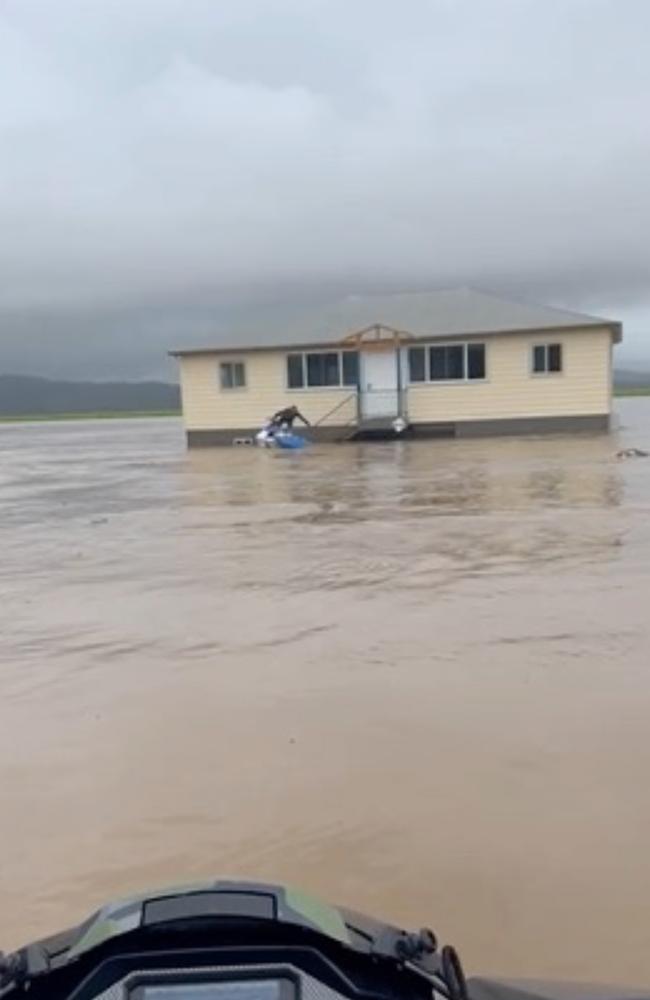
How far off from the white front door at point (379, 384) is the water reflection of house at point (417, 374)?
25 mm

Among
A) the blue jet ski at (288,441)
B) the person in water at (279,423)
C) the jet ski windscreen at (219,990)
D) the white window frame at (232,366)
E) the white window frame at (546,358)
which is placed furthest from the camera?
the white window frame at (232,366)

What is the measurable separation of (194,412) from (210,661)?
2120 cm

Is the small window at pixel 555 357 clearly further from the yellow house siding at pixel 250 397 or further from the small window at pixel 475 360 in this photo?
the yellow house siding at pixel 250 397

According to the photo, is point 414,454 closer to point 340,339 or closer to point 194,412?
point 340,339

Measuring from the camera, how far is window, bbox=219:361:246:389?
25344 millimetres

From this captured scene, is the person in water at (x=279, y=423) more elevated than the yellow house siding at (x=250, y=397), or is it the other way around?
the yellow house siding at (x=250, y=397)

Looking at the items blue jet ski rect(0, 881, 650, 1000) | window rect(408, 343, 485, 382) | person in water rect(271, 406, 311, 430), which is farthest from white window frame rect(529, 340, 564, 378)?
blue jet ski rect(0, 881, 650, 1000)

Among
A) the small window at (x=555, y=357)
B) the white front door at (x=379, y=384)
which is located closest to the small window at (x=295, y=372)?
the white front door at (x=379, y=384)

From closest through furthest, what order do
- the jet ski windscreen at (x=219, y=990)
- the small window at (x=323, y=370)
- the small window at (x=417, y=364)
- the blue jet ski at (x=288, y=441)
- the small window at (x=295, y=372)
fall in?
the jet ski windscreen at (x=219, y=990) → the blue jet ski at (x=288, y=441) → the small window at (x=417, y=364) → the small window at (x=323, y=370) → the small window at (x=295, y=372)

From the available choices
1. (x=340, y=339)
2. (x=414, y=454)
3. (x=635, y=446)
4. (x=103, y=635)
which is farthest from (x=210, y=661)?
(x=340, y=339)

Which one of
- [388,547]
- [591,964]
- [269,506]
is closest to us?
[591,964]

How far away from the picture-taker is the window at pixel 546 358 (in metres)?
23.8

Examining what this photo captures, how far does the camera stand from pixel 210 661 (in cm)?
495

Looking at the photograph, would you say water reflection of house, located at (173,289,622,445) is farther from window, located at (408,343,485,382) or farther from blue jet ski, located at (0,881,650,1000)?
blue jet ski, located at (0,881,650,1000)
